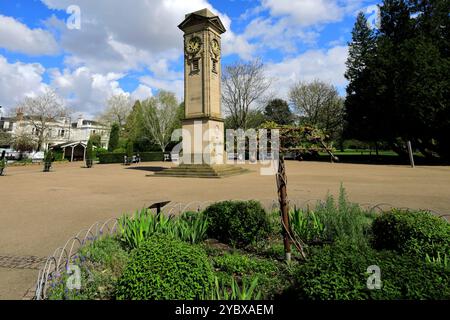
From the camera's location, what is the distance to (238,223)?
4586mm

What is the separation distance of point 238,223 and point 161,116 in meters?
45.4

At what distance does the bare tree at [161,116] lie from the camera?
4756 centimetres

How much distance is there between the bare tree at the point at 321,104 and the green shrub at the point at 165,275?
44.1m

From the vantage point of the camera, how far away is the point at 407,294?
6.59 ft

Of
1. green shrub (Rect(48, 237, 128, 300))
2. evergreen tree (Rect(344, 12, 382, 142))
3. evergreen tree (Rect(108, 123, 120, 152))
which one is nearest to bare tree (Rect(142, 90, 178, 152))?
evergreen tree (Rect(108, 123, 120, 152))

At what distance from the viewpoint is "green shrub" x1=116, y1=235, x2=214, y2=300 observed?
2.29 meters

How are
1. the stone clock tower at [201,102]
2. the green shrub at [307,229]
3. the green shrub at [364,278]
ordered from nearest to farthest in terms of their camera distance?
the green shrub at [364,278], the green shrub at [307,229], the stone clock tower at [201,102]

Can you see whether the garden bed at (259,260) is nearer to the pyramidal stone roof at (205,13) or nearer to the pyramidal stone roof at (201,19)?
the pyramidal stone roof at (201,19)

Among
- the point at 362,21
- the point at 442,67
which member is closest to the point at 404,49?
the point at 442,67

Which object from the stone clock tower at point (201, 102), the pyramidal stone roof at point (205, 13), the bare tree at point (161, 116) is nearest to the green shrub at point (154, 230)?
the stone clock tower at point (201, 102)

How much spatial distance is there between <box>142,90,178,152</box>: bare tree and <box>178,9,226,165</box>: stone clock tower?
29.8 meters

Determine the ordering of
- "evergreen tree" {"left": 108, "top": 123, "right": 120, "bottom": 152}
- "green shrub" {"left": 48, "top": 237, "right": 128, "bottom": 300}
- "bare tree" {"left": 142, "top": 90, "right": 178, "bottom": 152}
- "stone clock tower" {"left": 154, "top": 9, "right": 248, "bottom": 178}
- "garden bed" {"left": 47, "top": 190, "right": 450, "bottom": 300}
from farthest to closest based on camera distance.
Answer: "bare tree" {"left": 142, "top": 90, "right": 178, "bottom": 152} → "evergreen tree" {"left": 108, "top": 123, "right": 120, "bottom": 152} → "stone clock tower" {"left": 154, "top": 9, "right": 248, "bottom": 178} → "green shrub" {"left": 48, "top": 237, "right": 128, "bottom": 300} → "garden bed" {"left": 47, "top": 190, "right": 450, "bottom": 300}

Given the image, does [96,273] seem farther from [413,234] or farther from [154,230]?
[413,234]

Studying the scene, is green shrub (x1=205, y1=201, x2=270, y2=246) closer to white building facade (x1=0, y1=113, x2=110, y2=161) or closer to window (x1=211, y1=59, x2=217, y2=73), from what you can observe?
window (x1=211, y1=59, x2=217, y2=73)
